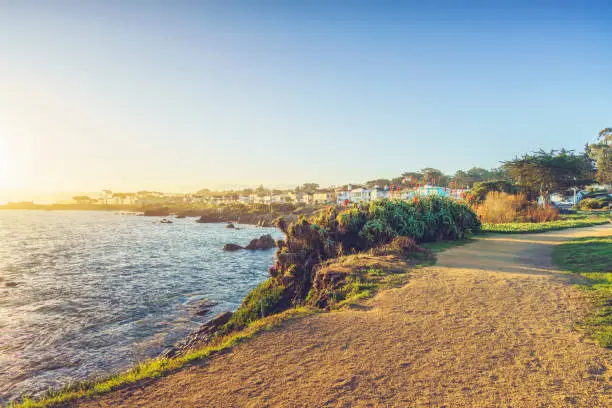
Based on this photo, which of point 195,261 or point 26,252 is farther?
point 26,252

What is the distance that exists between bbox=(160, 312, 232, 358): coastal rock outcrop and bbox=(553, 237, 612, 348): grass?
764cm

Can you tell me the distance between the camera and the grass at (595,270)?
16.4 feet

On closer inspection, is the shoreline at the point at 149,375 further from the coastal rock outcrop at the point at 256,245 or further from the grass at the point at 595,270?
the coastal rock outcrop at the point at 256,245

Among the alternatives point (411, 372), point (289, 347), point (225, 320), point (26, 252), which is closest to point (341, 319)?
point (289, 347)

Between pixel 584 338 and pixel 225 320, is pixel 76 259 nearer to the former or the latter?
pixel 225 320

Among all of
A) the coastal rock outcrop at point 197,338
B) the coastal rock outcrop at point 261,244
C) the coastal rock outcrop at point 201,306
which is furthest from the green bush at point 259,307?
the coastal rock outcrop at point 261,244

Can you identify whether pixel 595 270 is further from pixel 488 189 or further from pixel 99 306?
pixel 488 189

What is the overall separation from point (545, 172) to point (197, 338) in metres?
32.9

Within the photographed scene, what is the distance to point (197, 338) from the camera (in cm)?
884

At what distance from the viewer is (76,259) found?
27.0 meters

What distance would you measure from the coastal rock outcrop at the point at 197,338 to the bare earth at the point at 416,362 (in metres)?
3.53

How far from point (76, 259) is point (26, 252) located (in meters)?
10.2

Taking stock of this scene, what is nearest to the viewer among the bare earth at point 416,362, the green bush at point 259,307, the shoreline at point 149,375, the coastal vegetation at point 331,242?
the bare earth at point 416,362

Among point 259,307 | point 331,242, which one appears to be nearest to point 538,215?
point 331,242
